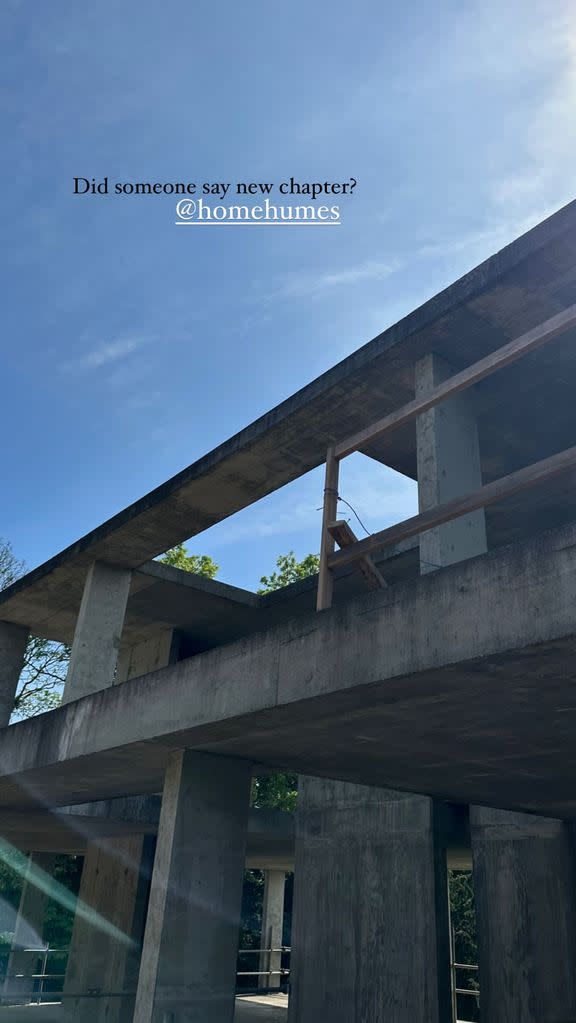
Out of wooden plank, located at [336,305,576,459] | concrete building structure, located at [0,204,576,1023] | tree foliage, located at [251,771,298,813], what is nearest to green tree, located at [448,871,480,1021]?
tree foliage, located at [251,771,298,813]

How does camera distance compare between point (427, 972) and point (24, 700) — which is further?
point (24, 700)

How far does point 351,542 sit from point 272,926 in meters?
21.0

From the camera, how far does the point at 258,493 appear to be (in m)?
10.6

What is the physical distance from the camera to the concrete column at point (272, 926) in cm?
2250

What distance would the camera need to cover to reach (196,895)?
707 centimetres

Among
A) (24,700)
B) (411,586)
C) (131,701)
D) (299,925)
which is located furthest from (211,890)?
(24,700)

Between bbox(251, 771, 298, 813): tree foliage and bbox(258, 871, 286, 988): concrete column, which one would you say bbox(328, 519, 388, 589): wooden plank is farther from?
bbox(251, 771, 298, 813): tree foliage

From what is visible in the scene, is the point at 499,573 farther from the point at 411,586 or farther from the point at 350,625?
the point at 350,625

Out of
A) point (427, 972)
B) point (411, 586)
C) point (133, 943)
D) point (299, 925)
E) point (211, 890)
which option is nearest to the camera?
point (411, 586)

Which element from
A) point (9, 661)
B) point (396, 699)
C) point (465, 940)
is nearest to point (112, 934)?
point (9, 661)

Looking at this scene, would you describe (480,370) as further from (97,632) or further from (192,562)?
(192,562)

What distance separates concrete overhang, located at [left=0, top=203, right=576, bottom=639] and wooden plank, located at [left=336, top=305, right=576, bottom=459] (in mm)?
1371

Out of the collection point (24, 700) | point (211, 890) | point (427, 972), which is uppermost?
point (24, 700)

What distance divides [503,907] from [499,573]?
7838 millimetres
